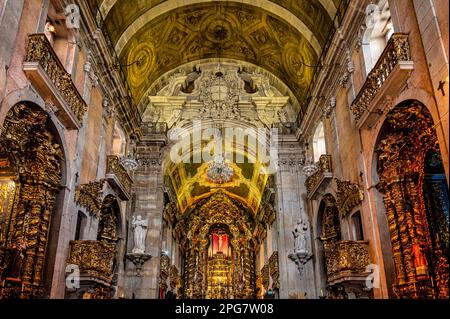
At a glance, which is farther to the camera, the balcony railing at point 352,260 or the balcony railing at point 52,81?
the balcony railing at point 352,260

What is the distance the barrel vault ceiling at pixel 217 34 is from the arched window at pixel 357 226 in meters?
5.86

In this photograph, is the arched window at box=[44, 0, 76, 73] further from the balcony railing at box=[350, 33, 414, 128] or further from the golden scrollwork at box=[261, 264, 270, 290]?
the golden scrollwork at box=[261, 264, 270, 290]

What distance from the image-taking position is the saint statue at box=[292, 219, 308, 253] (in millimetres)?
15956

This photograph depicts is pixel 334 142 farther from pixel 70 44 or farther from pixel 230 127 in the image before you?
pixel 70 44

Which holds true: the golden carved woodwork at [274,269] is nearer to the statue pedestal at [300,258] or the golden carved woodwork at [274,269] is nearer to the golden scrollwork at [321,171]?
the statue pedestal at [300,258]

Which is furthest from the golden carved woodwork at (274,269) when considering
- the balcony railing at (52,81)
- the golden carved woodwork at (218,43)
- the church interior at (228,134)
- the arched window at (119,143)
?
the balcony railing at (52,81)

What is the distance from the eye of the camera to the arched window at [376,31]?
1018cm

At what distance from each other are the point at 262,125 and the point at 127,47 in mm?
6696

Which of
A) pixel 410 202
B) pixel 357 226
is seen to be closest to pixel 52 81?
pixel 410 202

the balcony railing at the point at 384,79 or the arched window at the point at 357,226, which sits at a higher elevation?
the balcony railing at the point at 384,79

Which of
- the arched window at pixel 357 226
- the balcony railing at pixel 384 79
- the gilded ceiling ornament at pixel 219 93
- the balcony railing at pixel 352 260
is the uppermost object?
the gilded ceiling ornament at pixel 219 93

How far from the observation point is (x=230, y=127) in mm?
19328

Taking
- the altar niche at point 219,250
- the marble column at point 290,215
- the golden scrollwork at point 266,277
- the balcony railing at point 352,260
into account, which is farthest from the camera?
the altar niche at point 219,250

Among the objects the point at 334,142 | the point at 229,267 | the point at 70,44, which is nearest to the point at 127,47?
the point at 70,44
